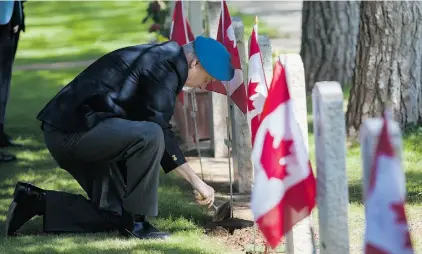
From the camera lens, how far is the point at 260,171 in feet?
14.5

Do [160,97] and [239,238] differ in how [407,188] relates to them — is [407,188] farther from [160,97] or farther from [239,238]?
[160,97]

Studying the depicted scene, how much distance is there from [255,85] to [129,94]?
0.91 metres

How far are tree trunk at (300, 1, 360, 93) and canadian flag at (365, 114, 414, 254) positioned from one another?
26.9 feet

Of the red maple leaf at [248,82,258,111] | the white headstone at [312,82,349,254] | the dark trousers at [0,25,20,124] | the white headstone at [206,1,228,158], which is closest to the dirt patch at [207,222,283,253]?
the red maple leaf at [248,82,258,111]

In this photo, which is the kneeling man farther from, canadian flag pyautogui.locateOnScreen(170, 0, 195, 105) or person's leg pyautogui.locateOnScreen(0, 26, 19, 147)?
person's leg pyautogui.locateOnScreen(0, 26, 19, 147)

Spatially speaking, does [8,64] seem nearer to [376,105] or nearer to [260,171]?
[376,105]

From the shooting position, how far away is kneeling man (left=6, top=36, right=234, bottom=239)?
580 centimetres

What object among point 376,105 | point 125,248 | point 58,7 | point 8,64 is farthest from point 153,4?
point 58,7

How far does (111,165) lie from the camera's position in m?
6.13

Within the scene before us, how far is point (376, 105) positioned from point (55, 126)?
3857mm

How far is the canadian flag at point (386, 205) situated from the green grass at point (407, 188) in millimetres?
2376

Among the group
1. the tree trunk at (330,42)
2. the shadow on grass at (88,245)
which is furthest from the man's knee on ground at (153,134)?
the tree trunk at (330,42)

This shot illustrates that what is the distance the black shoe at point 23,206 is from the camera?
6.33 metres

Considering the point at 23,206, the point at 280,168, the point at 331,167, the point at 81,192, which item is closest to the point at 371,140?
the point at 331,167
